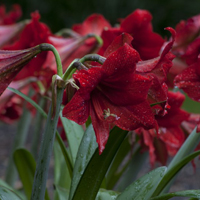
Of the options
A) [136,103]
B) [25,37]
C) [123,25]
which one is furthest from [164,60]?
[25,37]

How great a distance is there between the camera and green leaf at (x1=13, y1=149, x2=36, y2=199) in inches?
33.1

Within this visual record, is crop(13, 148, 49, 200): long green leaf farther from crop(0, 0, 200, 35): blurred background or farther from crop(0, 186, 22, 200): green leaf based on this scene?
crop(0, 0, 200, 35): blurred background

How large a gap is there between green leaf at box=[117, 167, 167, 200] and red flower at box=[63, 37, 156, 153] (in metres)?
0.14

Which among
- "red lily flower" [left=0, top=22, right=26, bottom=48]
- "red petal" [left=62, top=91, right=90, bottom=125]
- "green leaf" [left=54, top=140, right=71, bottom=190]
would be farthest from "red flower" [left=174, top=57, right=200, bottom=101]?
"red lily flower" [left=0, top=22, right=26, bottom=48]

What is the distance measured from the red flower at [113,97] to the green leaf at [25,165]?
0.35m

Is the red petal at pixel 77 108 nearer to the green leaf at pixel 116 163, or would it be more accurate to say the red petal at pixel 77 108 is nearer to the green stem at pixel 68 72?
the green stem at pixel 68 72

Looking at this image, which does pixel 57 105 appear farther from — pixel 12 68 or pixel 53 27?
pixel 53 27

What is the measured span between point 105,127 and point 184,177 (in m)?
1.76

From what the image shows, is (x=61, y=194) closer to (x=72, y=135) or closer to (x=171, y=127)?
(x=72, y=135)

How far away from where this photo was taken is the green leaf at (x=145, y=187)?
0.63 meters

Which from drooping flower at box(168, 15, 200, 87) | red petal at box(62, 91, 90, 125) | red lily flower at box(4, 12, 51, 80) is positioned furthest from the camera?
red lily flower at box(4, 12, 51, 80)

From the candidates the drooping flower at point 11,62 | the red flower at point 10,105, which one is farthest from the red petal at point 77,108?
the red flower at point 10,105

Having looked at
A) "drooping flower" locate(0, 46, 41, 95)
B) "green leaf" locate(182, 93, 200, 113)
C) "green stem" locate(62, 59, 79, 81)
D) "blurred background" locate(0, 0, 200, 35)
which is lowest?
"blurred background" locate(0, 0, 200, 35)

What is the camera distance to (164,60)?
Result: 570 millimetres
